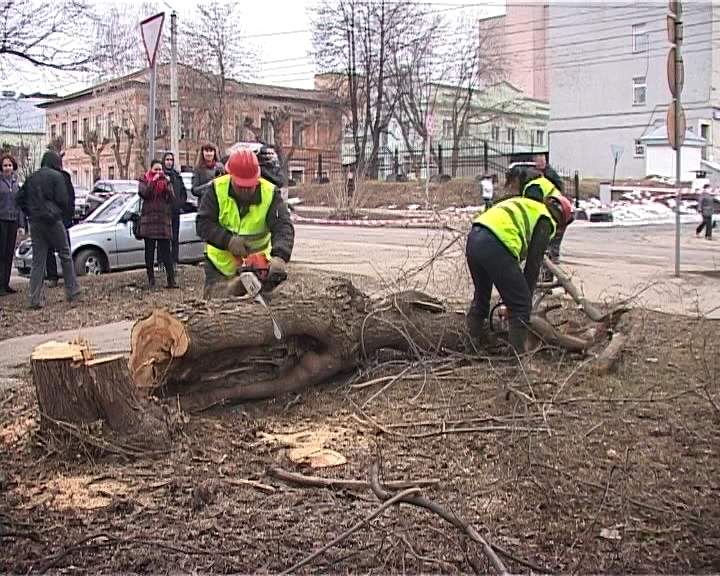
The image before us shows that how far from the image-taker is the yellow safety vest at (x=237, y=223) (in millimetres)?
6062

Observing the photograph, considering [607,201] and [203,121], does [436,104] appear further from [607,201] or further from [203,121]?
[607,201]

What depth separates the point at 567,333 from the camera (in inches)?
256

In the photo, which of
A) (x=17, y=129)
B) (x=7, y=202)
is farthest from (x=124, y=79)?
(x=7, y=202)

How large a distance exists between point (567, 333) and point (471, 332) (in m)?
0.69

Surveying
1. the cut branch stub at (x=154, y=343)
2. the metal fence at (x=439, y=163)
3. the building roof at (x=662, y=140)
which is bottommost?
the cut branch stub at (x=154, y=343)

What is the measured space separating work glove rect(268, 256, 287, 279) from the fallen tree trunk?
9.7 inches

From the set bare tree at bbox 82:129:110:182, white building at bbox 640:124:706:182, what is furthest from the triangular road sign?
bare tree at bbox 82:129:110:182

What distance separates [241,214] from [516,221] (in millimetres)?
1777

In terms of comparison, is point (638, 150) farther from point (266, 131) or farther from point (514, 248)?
point (514, 248)

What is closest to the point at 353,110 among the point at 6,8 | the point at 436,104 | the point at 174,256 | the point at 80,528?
the point at 436,104

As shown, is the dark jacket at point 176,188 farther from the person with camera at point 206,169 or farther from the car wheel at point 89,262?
the car wheel at point 89,262

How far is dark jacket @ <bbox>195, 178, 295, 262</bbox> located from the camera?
19.8 ft

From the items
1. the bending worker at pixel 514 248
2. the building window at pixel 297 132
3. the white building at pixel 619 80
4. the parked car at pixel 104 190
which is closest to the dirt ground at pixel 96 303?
the bending worker at pixel 514 248

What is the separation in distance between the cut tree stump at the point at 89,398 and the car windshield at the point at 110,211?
340 inches
